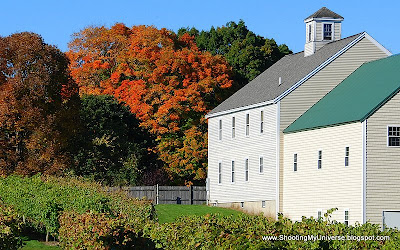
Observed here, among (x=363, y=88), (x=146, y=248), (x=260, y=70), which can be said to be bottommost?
(x=146, y=248)

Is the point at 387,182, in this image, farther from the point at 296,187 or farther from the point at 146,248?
the point at 146,248

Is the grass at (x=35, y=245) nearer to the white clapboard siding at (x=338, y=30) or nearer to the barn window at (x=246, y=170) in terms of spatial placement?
the barn window at (x=246, y=170)

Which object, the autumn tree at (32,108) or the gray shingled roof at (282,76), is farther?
the autumn tree at (32,108)

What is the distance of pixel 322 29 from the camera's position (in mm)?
52812

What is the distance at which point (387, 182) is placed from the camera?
127ft

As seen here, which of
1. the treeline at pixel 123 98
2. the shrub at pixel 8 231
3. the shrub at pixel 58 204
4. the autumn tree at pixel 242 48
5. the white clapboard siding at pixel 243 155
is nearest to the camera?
the shrub at pixel 8 231

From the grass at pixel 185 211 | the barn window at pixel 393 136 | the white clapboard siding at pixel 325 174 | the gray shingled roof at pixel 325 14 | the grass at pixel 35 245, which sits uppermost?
the gray shingled roof at pixel 325 14

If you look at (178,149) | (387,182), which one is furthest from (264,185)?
(178,149)

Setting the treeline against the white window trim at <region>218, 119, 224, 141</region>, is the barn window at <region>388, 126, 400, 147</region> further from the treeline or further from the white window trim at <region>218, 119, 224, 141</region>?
the treeline

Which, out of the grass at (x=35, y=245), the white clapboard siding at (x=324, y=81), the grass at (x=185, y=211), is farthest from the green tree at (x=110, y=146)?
the grass at (x=35, y=245)

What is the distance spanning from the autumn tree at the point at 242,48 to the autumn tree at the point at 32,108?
657 inches

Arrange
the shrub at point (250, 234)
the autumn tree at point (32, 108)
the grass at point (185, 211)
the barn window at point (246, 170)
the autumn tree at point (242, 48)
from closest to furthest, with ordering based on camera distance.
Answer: the shrub at point (250, 234)
the grass at point (185, 211)
the barn window at point (246, 170)
the autumn tree at point (32, 108)
the autumn tree at point (242, 48)

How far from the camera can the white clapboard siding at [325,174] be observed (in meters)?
39.0

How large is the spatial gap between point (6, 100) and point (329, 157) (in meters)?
23.4
